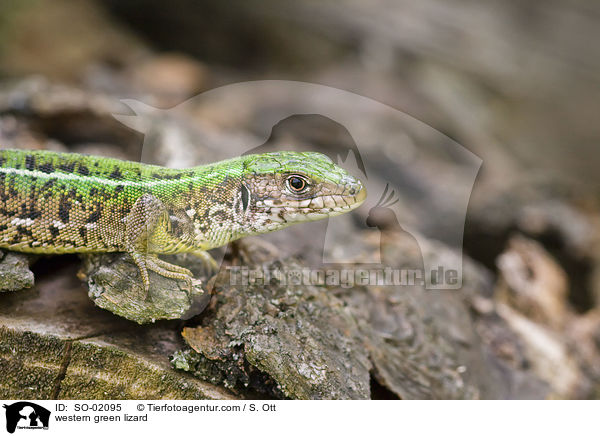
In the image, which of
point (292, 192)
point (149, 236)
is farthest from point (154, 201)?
point (292, 192)

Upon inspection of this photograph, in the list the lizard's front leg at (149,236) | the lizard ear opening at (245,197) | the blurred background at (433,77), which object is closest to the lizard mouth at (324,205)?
the lizard ear opening at (245,197)

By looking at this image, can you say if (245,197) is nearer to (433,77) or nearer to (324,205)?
(324,205)

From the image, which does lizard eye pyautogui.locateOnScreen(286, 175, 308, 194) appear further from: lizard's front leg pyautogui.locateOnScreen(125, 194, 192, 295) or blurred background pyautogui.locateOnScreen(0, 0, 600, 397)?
blurred background pyautogui.locateOnScreen(0, 0, 600, 397)
